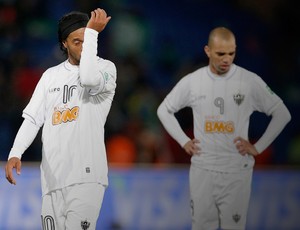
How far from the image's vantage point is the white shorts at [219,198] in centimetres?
759

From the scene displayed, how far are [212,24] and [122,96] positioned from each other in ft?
9.27

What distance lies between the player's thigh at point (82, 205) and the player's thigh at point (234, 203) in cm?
153

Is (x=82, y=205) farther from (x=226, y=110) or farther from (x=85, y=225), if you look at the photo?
(x=226, y=110)

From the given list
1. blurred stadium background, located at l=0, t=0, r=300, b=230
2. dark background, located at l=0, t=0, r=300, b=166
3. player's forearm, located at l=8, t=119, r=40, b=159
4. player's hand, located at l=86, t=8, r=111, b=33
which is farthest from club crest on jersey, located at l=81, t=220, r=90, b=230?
dark background, located at l=0, t=0, r=300, b=166

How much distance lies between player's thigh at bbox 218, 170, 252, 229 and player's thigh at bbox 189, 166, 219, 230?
0.08 m

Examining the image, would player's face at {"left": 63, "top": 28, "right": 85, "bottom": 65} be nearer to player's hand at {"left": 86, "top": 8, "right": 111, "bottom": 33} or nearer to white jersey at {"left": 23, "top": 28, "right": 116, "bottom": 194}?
white jersey at {"left": 23, "top": 28, "right": 116, "bottom": 194}

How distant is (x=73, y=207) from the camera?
6332mm

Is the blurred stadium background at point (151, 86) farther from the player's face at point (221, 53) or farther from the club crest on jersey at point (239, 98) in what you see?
the player's face at point (221, 53)

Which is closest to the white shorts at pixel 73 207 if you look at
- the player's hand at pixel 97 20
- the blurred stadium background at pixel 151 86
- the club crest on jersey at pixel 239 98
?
the player's hand at pixel 97 20

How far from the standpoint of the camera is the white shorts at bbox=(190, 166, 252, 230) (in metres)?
7.59

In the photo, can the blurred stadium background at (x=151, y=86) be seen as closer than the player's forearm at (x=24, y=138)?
No

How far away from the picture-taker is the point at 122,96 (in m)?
11.9

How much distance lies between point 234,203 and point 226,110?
781 millimetres

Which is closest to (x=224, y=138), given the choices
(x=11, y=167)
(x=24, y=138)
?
(x=24, y=138)
